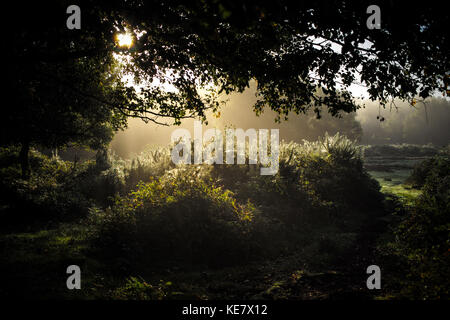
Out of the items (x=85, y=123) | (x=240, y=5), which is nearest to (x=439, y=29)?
(x=240, y=5)

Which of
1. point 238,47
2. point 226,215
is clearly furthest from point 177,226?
point 238,47

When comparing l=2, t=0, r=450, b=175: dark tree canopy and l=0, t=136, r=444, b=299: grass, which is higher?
l=2, t=0, r=450, b=175: dark tree canopy

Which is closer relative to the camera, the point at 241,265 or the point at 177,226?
the point at 241,265

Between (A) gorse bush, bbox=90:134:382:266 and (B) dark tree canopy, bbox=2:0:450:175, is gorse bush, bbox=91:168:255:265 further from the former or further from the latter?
(B) dark tree canopy, bbox=2:0:450:175

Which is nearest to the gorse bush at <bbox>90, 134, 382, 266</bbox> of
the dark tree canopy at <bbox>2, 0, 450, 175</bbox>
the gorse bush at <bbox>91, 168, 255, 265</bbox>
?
the gorse bush at <bbox>91, 168, 255, 265</bbox>

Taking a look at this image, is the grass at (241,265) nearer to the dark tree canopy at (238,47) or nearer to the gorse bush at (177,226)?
the gorse bush at (177,226)

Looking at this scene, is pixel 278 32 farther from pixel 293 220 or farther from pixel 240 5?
pixel 293 220

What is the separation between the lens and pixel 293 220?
31.2 ft

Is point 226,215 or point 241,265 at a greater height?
point 226,215

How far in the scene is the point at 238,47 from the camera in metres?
5.43

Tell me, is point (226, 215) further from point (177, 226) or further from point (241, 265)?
point (241, 265)

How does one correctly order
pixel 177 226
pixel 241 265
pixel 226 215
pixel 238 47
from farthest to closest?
pixel 226 215 < pixel 177 226 < pixel 241 265 < pixel 238 47

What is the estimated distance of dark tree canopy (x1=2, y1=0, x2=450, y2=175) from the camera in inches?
146
